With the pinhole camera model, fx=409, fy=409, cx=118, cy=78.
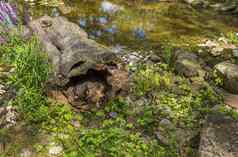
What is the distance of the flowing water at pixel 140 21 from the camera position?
9992mm

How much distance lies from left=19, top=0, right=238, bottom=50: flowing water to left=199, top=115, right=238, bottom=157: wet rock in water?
4223 millimetres

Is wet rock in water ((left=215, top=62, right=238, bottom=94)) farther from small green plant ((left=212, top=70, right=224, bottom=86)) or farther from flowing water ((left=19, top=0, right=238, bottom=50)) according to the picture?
flowing water ((left=19, top=0, right=238, bottom=50))

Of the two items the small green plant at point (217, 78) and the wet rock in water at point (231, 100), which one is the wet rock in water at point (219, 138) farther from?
the small green plant at point (217, 78)

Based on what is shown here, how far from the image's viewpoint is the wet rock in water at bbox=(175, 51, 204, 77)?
7.89 metres

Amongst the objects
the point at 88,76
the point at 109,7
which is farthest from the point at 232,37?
the point at 88,76

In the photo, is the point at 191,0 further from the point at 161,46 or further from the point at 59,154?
the point at 59,154

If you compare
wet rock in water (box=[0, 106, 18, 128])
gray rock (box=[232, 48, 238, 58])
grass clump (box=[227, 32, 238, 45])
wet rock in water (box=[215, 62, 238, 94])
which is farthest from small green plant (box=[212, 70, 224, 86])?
wet rock in water (box=[0, 106, 18, 128])

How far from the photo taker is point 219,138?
5156 millimetres

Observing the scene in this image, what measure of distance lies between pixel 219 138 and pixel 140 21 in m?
6.71

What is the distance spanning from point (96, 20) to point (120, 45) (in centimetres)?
202

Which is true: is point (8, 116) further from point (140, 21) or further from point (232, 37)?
point (232, 37)

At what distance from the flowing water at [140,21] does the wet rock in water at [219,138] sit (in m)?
4.22

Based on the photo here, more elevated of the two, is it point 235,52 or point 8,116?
point 235,52

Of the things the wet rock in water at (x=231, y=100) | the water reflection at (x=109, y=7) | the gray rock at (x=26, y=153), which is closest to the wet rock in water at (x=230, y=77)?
the wet rock in water at (x=231, y=100)
